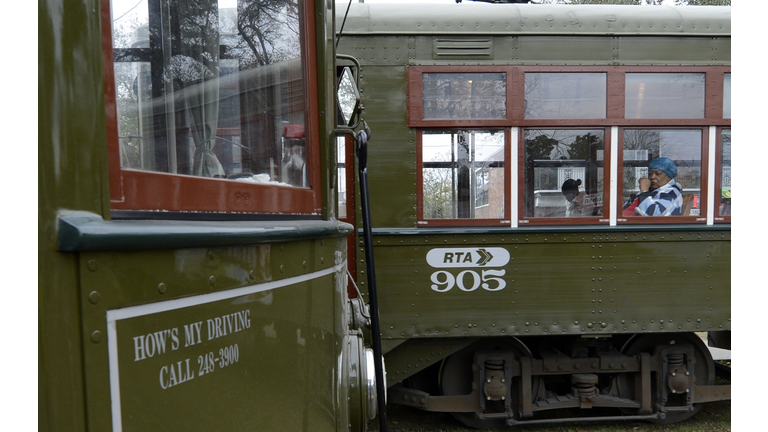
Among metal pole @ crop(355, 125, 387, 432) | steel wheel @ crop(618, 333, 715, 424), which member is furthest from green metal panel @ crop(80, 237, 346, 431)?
Answer: steel wheel @ crop(618, 333, 715, 424)

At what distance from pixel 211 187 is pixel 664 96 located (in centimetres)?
346

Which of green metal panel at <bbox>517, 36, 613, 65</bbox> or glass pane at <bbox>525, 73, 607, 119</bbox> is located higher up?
green metal panel at <bbox>517, 36, 613, 65</bbox>

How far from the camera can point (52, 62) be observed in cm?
80

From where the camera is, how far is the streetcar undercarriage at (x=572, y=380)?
3.84 m

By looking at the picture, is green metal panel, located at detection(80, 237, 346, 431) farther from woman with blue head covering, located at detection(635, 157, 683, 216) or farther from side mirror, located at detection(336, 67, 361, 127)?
woman with blue head covering, located at detection(635, 157, 683, 216)

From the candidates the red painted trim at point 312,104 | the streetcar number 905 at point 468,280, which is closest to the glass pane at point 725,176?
the streetcar number 905 at point 468,280

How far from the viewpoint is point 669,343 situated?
397 centimetres

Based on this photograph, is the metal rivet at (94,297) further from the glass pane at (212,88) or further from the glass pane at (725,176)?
the glass pane at (725,176)

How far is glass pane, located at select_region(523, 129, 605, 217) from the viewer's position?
3.59m

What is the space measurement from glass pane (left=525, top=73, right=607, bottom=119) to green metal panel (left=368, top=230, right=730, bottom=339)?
31.7 inches

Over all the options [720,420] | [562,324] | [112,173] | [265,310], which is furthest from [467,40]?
[720,420]

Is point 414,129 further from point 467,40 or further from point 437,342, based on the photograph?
point 437,342

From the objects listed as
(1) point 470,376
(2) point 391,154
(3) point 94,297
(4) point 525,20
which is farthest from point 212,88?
(1) point 470,376

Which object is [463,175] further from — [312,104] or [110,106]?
[110,106]
